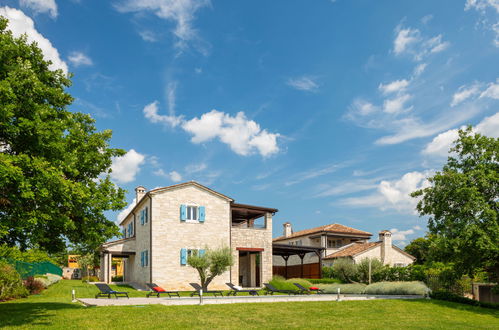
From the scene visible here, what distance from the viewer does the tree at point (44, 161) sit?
39.7ft

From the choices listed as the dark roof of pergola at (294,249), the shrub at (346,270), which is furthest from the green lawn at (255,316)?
the dark roof of pergola at (294,249)

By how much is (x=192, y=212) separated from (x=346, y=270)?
1319cm

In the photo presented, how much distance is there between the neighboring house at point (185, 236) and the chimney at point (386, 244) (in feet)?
40.9

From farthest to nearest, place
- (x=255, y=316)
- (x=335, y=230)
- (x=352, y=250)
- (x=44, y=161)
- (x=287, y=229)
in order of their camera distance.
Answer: (x=287, y=229)
(x=335, y=230)
(x=352, y=250)
(x=255, y=316)
(x=44, y=161)

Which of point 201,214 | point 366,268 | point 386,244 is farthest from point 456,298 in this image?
point 386,244

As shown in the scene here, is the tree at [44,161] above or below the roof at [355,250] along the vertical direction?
above

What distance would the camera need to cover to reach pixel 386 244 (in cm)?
3894

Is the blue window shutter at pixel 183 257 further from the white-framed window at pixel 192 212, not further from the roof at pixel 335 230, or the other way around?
the roof at pixel 335 230

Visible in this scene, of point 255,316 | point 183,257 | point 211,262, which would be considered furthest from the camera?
point 183,257

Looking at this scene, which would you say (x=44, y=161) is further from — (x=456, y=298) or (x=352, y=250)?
(x=352, y=250)

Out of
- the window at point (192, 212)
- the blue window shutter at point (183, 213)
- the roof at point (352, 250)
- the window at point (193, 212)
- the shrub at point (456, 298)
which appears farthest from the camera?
the roof at point (352, 250)

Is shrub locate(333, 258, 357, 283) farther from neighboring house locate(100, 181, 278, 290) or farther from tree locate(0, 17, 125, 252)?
tree locate(0, 17, 125, 252)

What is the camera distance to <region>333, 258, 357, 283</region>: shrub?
107 feet

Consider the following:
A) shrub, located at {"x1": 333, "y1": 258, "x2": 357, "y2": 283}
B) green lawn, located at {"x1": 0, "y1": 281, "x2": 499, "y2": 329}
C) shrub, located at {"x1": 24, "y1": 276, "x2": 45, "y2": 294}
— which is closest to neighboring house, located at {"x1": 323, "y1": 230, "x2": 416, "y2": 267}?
shrub, located at {"x1": 333, "y1": 258, "x2": 357, "y2": 283}
